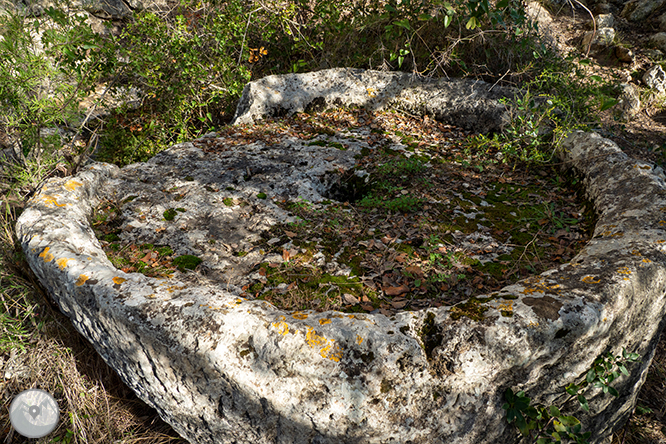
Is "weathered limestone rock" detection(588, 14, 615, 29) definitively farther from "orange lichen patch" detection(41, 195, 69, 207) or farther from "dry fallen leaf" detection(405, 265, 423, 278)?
"orange lichen patch" detection(41, 195, 69, 207)

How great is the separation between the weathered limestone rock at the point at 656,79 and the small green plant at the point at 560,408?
7.70 metres

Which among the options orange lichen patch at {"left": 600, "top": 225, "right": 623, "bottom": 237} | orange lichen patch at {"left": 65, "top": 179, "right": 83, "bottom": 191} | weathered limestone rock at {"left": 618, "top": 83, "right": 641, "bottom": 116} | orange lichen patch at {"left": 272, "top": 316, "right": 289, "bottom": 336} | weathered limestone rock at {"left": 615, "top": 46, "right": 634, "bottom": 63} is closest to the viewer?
orange lichen patch at {"left": 272, "top": 316, "right": 289, "bottom": 336}

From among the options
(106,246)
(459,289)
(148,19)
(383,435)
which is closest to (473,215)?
(459,289)

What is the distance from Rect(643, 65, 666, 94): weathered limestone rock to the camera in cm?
714

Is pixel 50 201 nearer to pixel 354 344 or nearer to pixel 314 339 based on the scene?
pixel 314 339

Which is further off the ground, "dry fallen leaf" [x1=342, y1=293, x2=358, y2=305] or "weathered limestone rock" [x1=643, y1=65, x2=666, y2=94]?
"weathered limestone rock" [x1=643, y1=65, x2=666, y2=94]

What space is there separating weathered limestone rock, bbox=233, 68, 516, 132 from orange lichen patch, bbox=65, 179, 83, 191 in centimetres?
259

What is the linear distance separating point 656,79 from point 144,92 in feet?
33.3

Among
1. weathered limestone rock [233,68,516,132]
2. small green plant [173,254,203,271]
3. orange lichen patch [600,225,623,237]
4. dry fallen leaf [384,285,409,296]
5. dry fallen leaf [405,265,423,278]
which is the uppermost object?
weathered limestone rock [233,68,516,132]

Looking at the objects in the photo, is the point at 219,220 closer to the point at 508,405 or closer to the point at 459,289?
the point at 459,289

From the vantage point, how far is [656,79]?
7191mm

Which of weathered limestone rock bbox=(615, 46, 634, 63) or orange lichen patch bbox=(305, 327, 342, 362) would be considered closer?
orange lichen patch bbox=(305, 327, 342, 362)

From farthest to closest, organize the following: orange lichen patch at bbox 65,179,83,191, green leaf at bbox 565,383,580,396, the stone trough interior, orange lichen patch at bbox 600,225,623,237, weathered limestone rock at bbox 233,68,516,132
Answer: weathered limestone rock at bbox 233,68,516,132 < orange lichen patch at bbox 65,179,83,191 < orange lichen patch at bbox 600,225,623,237 < green leaf at bbox 565,383,580,396 < the stone trough interior

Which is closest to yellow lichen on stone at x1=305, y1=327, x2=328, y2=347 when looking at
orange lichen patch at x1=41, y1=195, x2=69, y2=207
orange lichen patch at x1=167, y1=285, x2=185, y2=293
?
orange lichen patch at x1=167, y1=285, x2=185, y2=293
